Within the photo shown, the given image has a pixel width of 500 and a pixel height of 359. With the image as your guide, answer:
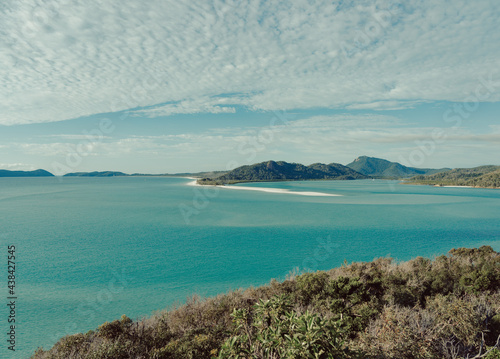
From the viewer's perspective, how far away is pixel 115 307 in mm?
19109

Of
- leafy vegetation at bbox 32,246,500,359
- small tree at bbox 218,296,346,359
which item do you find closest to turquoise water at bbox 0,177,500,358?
leafy vegetation at bbox 32,246,500,359

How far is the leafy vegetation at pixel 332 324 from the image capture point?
20.7 feet

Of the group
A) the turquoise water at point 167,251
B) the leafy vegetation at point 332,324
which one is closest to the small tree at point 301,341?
the leafy vegetation at point 332,324

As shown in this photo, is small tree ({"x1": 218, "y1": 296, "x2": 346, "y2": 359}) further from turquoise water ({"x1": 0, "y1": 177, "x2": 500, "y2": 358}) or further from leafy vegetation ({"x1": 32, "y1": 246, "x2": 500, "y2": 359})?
turquoise water ({"x1": 0, "y1": 177, "x2": 500, "y2": 358})

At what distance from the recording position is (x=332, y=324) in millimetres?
6266

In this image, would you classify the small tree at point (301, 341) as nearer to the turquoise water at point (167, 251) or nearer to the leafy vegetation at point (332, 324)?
the leafy vegetation at point (332, 324)

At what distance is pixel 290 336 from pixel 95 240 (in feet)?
125

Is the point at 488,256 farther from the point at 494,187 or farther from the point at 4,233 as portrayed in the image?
the point at 494,187

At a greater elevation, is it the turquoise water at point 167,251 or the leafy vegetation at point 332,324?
the leafy vegetation at point 332,324

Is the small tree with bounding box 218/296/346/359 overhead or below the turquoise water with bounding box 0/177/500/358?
overhead

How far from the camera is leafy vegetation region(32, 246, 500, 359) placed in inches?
249

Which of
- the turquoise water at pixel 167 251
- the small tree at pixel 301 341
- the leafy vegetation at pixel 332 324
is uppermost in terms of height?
the small tree at pixel 301 341

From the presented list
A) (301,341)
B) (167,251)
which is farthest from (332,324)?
(167,251)

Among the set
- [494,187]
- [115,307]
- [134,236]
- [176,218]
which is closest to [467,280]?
[115,307]
